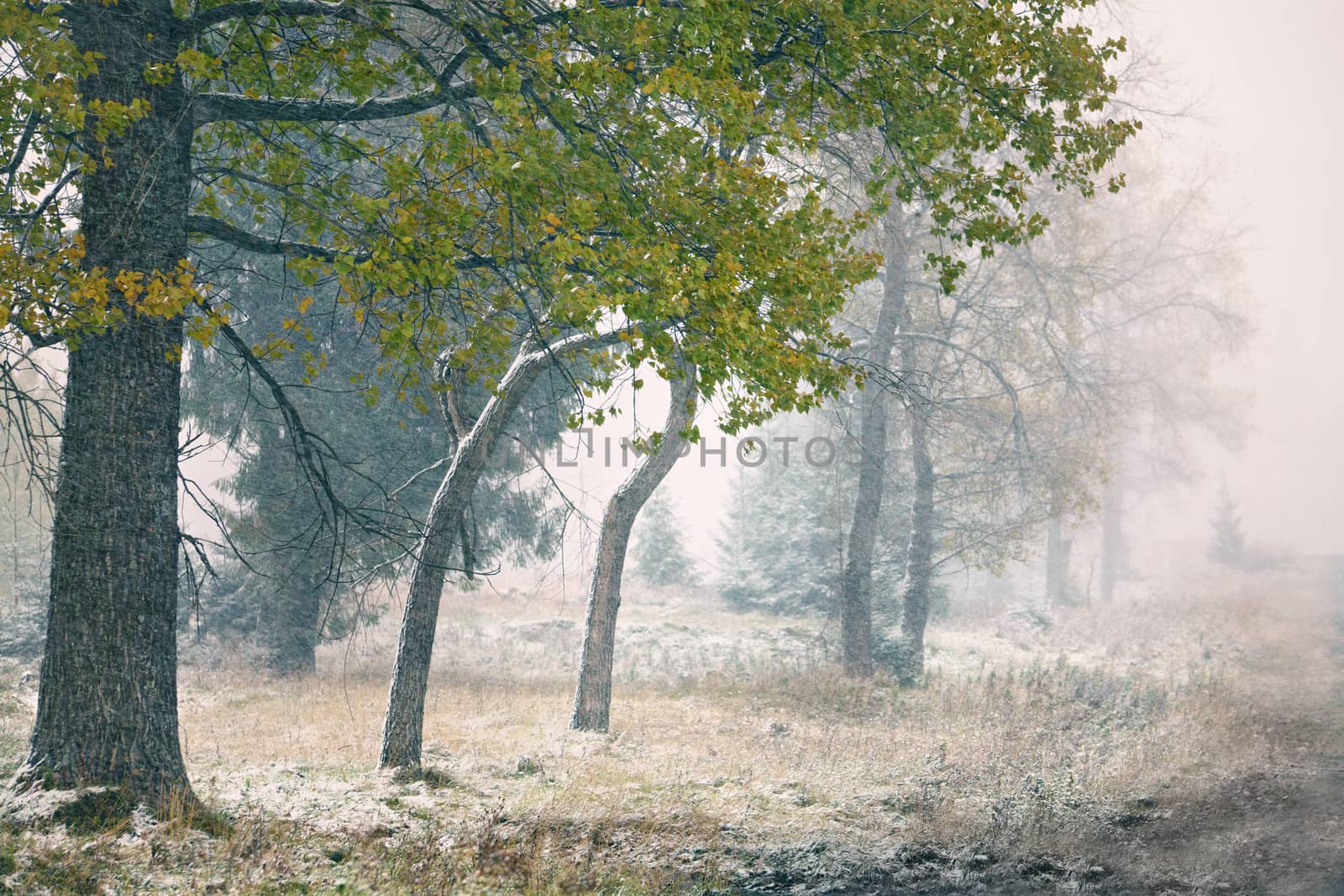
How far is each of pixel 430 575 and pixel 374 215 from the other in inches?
196

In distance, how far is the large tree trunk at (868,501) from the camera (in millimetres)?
18391

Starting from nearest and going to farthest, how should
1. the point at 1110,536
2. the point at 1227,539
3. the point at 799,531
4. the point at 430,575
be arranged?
1. the point at 430,575
2. the point at 799,531
3. the point at 1110,536
4. the point at 1227,539

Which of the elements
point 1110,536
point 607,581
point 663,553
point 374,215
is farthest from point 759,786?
point 1110,536

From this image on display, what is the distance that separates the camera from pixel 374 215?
617 cm

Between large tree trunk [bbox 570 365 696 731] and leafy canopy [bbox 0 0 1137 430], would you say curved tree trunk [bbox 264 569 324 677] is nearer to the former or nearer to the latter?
large tree trunk [bbox 570 365 696 731]

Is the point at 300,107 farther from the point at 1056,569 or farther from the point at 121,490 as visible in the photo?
the point at 1056,569

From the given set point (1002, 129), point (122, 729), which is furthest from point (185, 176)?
point (1002, 129)

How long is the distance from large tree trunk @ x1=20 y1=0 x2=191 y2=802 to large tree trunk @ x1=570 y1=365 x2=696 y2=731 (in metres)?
6.64

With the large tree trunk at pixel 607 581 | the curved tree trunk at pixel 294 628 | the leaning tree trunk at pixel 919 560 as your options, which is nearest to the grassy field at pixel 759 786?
the large tree trunk at pixel 607 581

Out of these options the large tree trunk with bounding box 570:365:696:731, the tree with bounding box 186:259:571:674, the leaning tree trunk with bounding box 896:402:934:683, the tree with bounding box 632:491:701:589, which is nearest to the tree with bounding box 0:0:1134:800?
the large tree trunk with bounding box 570:365:696:731

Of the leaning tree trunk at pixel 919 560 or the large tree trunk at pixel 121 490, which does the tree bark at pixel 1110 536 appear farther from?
the large tree trunk at pixel 121 490

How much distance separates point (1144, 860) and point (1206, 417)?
35.7 m

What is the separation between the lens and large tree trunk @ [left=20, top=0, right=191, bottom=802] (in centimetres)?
657

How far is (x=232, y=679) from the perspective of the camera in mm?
16594
